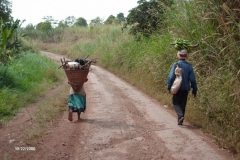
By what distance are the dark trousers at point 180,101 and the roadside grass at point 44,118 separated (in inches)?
110

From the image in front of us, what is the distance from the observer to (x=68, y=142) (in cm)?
537

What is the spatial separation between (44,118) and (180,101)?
3.19 metres

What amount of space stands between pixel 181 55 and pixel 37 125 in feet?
11.5

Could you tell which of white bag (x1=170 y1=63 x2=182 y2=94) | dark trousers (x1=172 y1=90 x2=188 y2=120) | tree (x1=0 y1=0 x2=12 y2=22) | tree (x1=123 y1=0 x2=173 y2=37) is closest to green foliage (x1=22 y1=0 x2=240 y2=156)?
dark trousers (x1=172 y1=90 x2=188 y2=120)

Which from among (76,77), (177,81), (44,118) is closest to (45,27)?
(44,118)

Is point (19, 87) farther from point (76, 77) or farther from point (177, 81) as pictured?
point (177, 81)

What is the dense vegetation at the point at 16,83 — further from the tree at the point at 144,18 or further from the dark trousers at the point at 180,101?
the tree at the point at 144,18

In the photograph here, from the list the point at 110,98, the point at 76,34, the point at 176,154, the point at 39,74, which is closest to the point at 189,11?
the point at 110,98

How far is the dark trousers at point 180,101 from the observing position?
6.53 meters

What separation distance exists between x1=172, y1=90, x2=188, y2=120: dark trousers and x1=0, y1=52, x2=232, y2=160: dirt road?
321mm

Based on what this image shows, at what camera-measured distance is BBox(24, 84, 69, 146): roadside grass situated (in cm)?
569

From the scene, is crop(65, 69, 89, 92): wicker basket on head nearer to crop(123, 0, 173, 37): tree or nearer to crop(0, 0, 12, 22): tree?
crop(123, 0, 173, 37): tree

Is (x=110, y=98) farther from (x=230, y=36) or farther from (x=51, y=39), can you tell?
(x=51, y=39)

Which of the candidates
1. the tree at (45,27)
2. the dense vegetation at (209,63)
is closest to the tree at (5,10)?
the dense vegetation at (209,63)
